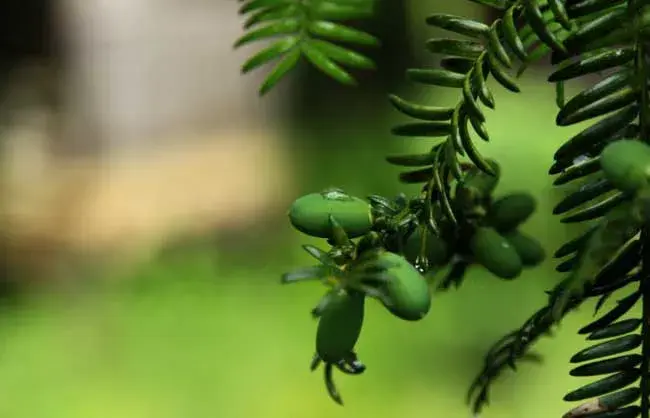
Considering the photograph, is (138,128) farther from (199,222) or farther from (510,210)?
(510,210)

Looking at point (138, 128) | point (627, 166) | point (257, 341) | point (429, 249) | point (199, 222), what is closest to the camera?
point (627, 166)

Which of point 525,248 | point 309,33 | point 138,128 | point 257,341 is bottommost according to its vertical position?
point 257,341

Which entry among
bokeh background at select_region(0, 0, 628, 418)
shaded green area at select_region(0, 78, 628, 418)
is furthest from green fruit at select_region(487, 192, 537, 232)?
shaded green area at select_region(0, 78, 628, 418)

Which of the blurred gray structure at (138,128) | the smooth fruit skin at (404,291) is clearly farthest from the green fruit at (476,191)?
the blurred gray structure at (138,128)

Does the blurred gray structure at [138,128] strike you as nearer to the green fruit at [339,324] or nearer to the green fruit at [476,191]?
the green fruit at [476,191]

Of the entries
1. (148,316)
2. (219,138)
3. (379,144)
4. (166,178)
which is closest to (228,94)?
(219,138)

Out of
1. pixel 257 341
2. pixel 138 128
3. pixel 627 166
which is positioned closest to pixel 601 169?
pixel 627 166

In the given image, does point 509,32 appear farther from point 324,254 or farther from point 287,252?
point 287,252
